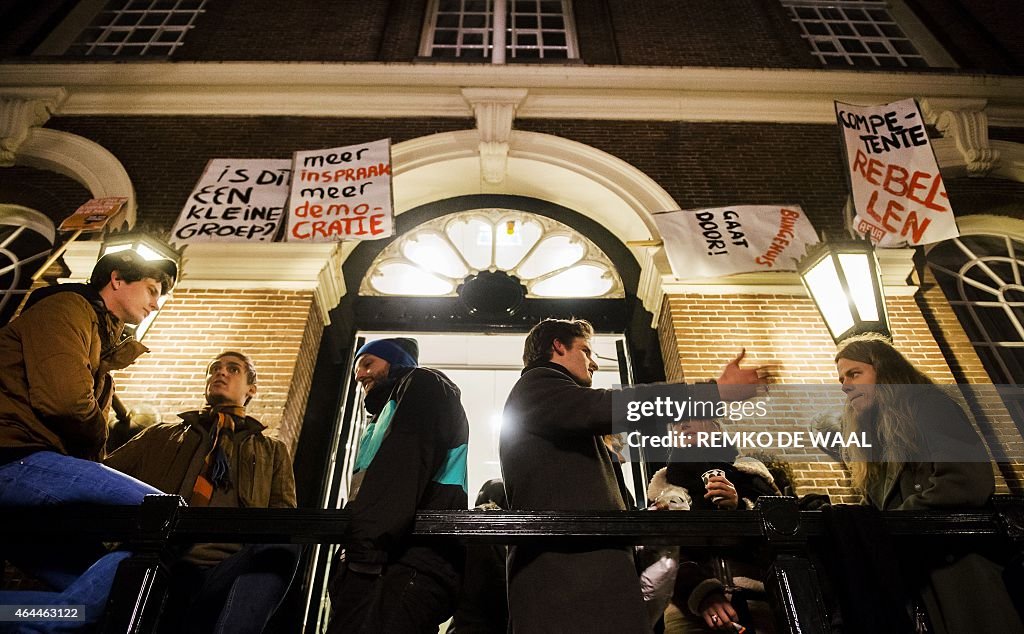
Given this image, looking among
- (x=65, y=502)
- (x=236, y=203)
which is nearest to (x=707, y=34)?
(x=236, y=203)

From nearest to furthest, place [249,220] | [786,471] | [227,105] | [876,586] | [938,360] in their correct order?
1. [876,586]
2. [786,471]
3. [938,360]
4. [249,220]
5. [227,105]

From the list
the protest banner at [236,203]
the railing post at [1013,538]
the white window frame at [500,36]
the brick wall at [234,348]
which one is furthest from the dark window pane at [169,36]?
the railing post at [1013,538]

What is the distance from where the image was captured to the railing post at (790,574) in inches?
74.7

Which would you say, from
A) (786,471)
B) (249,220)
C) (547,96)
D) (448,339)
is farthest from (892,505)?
(547,96)

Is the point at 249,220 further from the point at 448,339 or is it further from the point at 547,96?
the point at 547,96

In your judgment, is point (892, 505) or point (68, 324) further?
point (892, 505)

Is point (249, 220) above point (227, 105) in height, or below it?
below

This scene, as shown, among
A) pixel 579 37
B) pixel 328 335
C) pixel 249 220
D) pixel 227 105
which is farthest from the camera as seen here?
pixel 579 37

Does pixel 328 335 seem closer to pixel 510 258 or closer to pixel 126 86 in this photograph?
pixel 510 258

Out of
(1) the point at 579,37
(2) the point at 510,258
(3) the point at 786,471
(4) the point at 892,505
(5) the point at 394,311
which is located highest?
(1) the point at 579,37

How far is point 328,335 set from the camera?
21.0 feet

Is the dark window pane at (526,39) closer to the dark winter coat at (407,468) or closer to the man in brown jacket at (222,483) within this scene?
the man in brown jacket at (222,483)

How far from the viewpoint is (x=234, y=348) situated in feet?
17.8

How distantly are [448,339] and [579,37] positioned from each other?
5.42 metres
